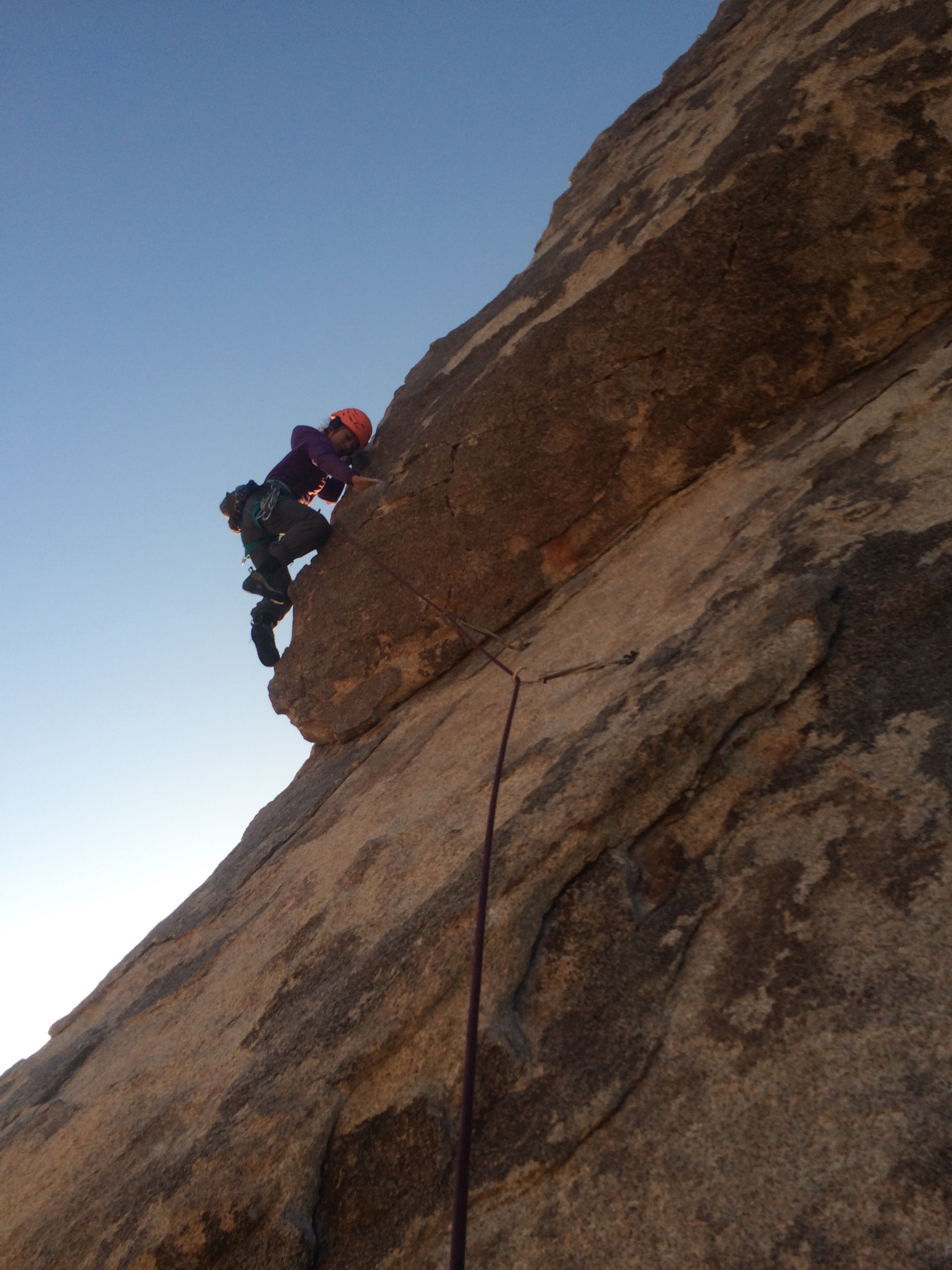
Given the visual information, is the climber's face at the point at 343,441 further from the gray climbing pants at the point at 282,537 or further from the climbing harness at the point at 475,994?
the climbing harness at the point at 475,994

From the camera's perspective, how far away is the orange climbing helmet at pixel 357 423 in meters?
5.84

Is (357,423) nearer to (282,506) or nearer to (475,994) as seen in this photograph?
(282,506)

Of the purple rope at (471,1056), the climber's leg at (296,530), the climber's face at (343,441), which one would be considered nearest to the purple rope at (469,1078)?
the purple rope at (471,1056)

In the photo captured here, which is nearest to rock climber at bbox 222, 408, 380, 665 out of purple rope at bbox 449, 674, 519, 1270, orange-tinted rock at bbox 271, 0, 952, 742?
orange-tinted rock at bbox 271, 0, 952, 742

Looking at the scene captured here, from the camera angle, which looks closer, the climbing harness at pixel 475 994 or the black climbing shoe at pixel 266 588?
the climbing harness at pixel 475 994

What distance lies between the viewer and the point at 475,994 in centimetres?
204

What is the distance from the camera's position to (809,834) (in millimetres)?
2148

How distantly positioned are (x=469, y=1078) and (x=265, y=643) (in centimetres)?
424

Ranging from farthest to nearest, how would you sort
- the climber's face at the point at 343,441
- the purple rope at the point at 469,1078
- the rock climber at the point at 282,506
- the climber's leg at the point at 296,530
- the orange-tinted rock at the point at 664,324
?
the climber's face at the point at 343,441, the rock climber at the point at 282,506, the climber's leg at the point at 296,530, the orange-tinted rock at the point at 664,324, the purple rope at the point at 469,1078

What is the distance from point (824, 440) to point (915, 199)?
1.11m

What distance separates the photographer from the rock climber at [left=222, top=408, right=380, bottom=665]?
5660 millimetres

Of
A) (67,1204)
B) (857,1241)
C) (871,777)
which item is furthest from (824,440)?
(67,1204)

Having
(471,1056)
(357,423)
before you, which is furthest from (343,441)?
(471,1056)

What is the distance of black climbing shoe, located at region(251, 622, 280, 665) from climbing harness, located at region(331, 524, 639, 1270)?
2368 mm
